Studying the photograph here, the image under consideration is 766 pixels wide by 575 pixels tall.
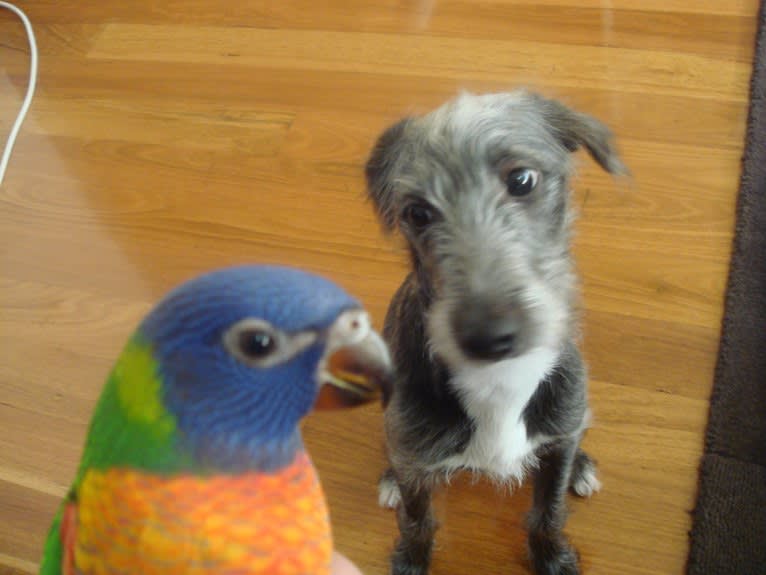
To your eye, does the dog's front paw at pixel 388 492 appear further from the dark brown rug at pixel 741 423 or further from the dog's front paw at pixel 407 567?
the dark brown rug at pixel 741 423

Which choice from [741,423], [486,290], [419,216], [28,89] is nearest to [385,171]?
[419,216]

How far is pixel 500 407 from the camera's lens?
3.68 ft

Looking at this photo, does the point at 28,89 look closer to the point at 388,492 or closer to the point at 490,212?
the point at 388,492

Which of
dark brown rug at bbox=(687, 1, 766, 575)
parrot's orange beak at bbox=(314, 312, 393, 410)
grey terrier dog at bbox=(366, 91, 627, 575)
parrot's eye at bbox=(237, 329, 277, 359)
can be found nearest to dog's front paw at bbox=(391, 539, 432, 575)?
grey terrier dog at bbox=(366, 91, 627, 575)

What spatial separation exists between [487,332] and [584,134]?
0.40m

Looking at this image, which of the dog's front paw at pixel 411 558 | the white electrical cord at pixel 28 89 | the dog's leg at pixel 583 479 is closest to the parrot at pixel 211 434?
the dog's front paw at pixel 411 558

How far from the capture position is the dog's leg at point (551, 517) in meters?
1.26

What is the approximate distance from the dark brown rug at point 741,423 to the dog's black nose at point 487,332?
26.4 inches

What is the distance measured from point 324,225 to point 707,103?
1.00 meters

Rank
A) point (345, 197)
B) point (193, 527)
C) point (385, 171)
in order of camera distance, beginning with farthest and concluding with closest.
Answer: point (345, 197), point (385, 171), point (193, 527)

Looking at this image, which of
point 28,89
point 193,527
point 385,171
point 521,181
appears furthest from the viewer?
point 28,89

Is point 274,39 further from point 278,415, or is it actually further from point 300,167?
point 278,415

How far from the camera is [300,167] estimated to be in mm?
2008

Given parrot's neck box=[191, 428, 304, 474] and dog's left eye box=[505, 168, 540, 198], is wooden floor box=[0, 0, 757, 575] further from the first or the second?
parrot's neck box=[191, 428, 304, 474]
